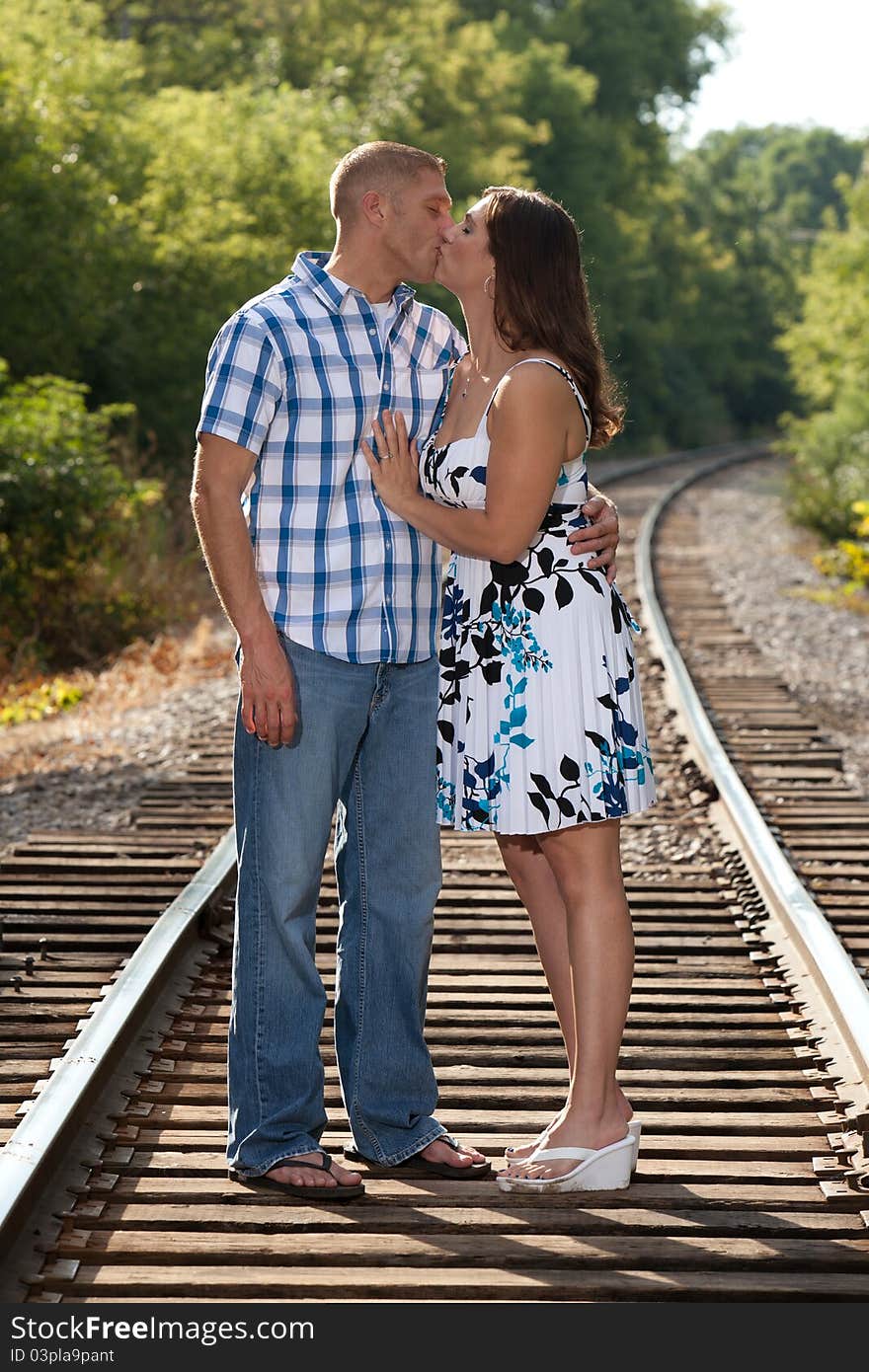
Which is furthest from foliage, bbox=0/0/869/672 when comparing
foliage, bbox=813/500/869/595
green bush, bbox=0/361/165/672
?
foliage, bbox=813/500/869/595

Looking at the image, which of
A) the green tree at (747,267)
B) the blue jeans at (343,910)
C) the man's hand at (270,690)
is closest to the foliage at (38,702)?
the blue jeans at (343,910)

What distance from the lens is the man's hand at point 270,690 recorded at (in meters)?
3.20

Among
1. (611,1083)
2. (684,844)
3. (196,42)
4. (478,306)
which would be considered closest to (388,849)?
(611,1083)

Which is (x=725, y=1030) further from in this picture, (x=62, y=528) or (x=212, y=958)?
(x=62, y=528)

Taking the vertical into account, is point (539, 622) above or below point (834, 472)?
below

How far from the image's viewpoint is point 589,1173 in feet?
10.7

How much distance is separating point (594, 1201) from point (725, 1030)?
1.02m

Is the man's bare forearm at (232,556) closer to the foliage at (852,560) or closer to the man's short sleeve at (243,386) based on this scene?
the man's short sleeve at (243,386)

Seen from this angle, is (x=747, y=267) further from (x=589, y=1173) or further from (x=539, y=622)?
(x=589, y=1173)

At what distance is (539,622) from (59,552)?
914 cm

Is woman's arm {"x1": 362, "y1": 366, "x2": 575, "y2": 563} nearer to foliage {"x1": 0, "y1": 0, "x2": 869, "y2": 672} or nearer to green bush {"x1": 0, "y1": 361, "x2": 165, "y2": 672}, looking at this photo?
foliage {"x1": 0, "y1": 0, "x2": 869, "y2": 672}

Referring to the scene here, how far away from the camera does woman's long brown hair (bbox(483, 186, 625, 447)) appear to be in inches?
125

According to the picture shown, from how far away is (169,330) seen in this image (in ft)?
61.2

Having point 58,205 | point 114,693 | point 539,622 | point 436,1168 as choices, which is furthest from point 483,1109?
point 58,205
